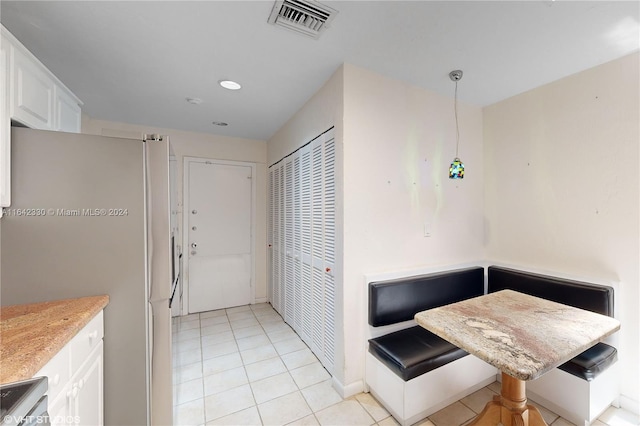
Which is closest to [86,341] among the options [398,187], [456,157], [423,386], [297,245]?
[297,245]

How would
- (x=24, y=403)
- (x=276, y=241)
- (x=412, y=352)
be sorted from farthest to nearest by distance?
(x=276, y=241) → (x=412, y=352) → (x=24, y=403)

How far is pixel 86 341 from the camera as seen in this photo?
1215 mm

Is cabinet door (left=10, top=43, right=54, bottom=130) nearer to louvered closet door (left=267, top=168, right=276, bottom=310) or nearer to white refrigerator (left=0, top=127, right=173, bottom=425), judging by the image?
white refrigerator (left=0, top=127, right=173, bottom=425)

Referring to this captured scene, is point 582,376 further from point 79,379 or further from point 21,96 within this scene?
point 21,96

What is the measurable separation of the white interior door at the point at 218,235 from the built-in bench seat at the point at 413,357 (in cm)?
245

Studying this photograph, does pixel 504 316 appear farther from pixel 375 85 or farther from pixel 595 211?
pixel 375 85

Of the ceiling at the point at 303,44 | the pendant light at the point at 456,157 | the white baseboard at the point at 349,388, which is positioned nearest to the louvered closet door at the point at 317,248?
the white baseboard at the point at 349,388

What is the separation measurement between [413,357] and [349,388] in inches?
23.7

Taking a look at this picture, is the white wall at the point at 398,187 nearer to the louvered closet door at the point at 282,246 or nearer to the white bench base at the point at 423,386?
the white bench base at the point at 423,386

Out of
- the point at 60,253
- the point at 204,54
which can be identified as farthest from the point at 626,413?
the point at 204,54

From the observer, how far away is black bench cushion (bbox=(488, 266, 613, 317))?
1.77 meters

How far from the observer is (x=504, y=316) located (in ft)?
4.72

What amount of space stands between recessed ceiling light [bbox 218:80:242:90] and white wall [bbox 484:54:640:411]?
2.53 metres

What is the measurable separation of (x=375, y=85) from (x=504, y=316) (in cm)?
182
